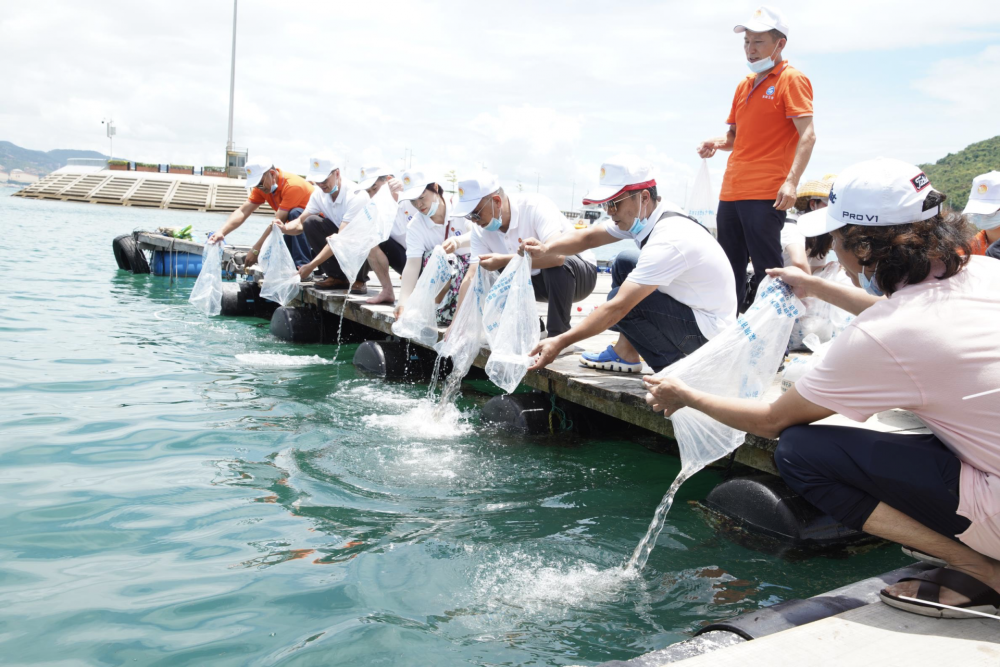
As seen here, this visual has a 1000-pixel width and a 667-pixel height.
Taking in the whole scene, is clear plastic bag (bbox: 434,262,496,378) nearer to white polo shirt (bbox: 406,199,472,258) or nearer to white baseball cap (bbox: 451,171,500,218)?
white baseball cap (bbox: 451,171,500,218)

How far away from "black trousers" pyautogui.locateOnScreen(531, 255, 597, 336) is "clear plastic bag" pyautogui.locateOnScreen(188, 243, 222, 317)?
5.13 meters

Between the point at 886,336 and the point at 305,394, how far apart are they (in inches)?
183

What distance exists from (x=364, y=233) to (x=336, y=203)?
0.83 meters

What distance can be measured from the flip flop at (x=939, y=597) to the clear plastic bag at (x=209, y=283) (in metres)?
8.27

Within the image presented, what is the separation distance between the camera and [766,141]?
4.65 m

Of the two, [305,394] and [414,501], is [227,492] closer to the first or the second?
[414,501]

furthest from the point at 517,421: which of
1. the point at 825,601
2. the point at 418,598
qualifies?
the point at 825,601

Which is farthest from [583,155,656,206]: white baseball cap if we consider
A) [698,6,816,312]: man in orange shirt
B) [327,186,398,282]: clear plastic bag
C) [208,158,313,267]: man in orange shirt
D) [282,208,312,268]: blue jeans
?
[282,208,312,268]: blue jeans

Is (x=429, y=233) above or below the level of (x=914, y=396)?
above

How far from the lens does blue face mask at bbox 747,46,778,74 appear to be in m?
4.57

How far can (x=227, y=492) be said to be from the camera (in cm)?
384

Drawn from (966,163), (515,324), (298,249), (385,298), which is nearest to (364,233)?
(385,298)

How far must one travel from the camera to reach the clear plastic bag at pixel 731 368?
3.13 metres

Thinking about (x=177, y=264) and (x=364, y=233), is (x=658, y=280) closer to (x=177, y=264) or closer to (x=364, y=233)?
(x=364, y=233)
